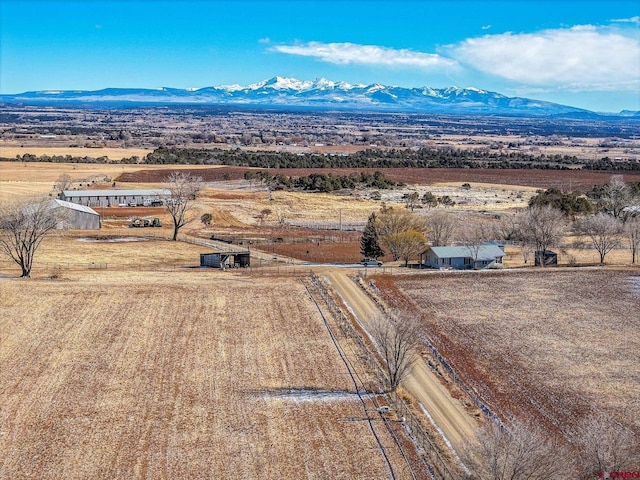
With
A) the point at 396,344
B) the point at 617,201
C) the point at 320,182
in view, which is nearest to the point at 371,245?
the point at 396,344

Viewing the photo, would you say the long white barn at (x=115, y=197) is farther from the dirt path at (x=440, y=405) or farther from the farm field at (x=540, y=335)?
the dirt path at (x=440, y=405)

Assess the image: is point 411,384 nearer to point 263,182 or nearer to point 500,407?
point 500,407

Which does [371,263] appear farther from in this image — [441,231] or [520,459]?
[520,459]

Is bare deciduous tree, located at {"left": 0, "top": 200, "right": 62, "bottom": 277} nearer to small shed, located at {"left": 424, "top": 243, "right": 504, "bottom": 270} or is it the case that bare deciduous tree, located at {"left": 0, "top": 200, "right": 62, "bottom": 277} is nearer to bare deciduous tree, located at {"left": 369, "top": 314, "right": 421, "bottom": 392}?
small shed, located at {"left": 424, "top": 243, "right": 504, "bottom": 270}

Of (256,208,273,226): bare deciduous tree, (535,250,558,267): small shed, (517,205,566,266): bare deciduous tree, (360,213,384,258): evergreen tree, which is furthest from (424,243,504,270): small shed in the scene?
(256,208,273,226): bare deciduous tree

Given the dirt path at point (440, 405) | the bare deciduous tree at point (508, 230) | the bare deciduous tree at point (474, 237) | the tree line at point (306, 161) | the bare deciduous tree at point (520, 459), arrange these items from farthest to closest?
the tree line at point (306, 161) → the bare deciduous tree at point (508, 230) → the bare deciduous tree at point (474, 237) → the dirt path at point (440, 405) → the bare deciduous tree at point (520, 459)

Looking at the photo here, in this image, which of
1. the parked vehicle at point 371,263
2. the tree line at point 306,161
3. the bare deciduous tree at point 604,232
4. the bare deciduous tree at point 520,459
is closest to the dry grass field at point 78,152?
the tree line at point 306,161
